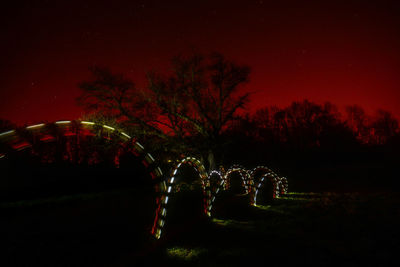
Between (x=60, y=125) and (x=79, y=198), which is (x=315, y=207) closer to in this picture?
(x=60, y=125)

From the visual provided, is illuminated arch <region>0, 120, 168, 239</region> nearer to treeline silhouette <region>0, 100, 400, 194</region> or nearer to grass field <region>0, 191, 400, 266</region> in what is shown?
grass field <region>0, 191, 400, 266</region>

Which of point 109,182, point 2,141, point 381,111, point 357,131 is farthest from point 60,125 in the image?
point 381,111

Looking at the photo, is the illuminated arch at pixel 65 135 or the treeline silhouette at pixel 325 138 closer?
the illuminated arch at pixel 65 135

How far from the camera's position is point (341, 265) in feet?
15.4

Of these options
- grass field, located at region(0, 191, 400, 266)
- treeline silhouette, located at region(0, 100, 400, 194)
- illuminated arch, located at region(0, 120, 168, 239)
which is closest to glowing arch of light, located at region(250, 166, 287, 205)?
grass field, located at region(0, 191, 400, 266)

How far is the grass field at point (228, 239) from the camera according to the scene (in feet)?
16.9

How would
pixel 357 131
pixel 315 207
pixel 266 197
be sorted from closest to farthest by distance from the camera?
pixel 315 207 < pixel 266 197 < pixel 357 131

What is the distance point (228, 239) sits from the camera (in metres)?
6.43

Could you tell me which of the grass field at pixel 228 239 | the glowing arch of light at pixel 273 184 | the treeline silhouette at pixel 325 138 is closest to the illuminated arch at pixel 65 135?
the grass field at pixel 228 239

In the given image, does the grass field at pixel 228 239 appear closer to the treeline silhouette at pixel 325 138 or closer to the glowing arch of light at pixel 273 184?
the glowing arch of light at pixel 273 184

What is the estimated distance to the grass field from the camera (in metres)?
5.15

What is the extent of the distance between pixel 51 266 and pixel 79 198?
34.5ft

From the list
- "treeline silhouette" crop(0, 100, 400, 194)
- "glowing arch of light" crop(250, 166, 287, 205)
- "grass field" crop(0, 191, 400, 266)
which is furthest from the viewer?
"treeline silhouette" crop(0, 100, 400, 194)

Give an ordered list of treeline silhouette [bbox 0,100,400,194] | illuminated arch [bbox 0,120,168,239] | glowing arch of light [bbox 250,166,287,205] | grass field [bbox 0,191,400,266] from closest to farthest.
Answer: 1. illuminated arch [bbox 0,120,168,239]
2. grass field [bbox 0,191,400,266]
3. glowing arch of light [bbox 250,166,287,205]
4. treeline silhouette [bbox 0,100,400,194]
